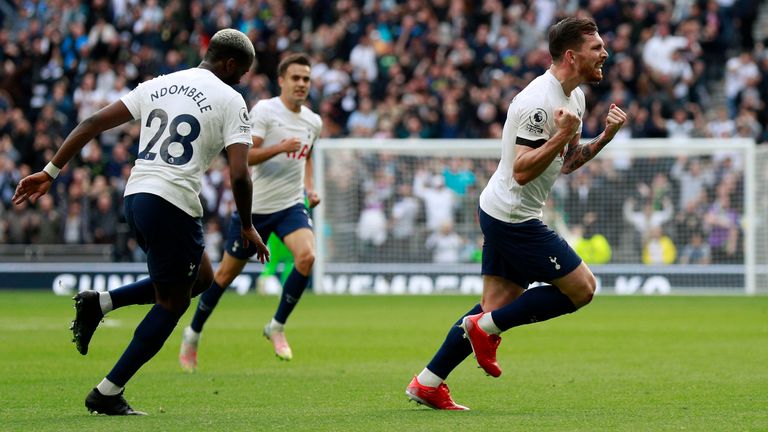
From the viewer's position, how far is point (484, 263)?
27.8 ft

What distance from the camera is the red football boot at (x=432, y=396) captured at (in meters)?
8.40

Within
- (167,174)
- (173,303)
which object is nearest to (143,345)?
(173,303)

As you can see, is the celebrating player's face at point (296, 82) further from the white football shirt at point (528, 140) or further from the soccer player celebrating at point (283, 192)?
the white football shirt at point (528, 140)

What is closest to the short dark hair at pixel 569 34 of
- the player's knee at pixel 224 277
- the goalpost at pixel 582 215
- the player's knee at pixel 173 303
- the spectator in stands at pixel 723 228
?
the player's knee at pixel 173 303

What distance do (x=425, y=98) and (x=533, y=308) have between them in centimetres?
1873

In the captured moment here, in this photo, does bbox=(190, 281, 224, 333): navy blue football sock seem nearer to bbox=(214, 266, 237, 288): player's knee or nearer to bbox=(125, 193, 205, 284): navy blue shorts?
bbox=(214, 266, 237, 288): player's knee

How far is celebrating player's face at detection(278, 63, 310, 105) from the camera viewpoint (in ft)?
41.9

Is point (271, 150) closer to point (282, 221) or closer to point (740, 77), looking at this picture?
point (282, 221)

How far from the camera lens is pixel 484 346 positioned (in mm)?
8039

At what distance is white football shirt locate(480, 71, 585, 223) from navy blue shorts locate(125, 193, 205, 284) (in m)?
1.83

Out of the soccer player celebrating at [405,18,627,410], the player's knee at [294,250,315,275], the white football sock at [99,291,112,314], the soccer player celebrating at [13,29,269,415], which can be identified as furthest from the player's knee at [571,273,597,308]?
the player's knee at [294,250,315,275]

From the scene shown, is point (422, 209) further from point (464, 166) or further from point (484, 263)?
point (484, 263)

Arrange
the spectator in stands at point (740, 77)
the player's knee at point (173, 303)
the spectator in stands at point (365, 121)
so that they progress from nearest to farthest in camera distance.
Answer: the player's knee at point (173, 303) < the spectator in stands at point (740, 77) < the spectator in stands at point (365, 121)

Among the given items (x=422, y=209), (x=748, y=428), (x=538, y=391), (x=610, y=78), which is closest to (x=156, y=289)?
(x=538, y=391)
